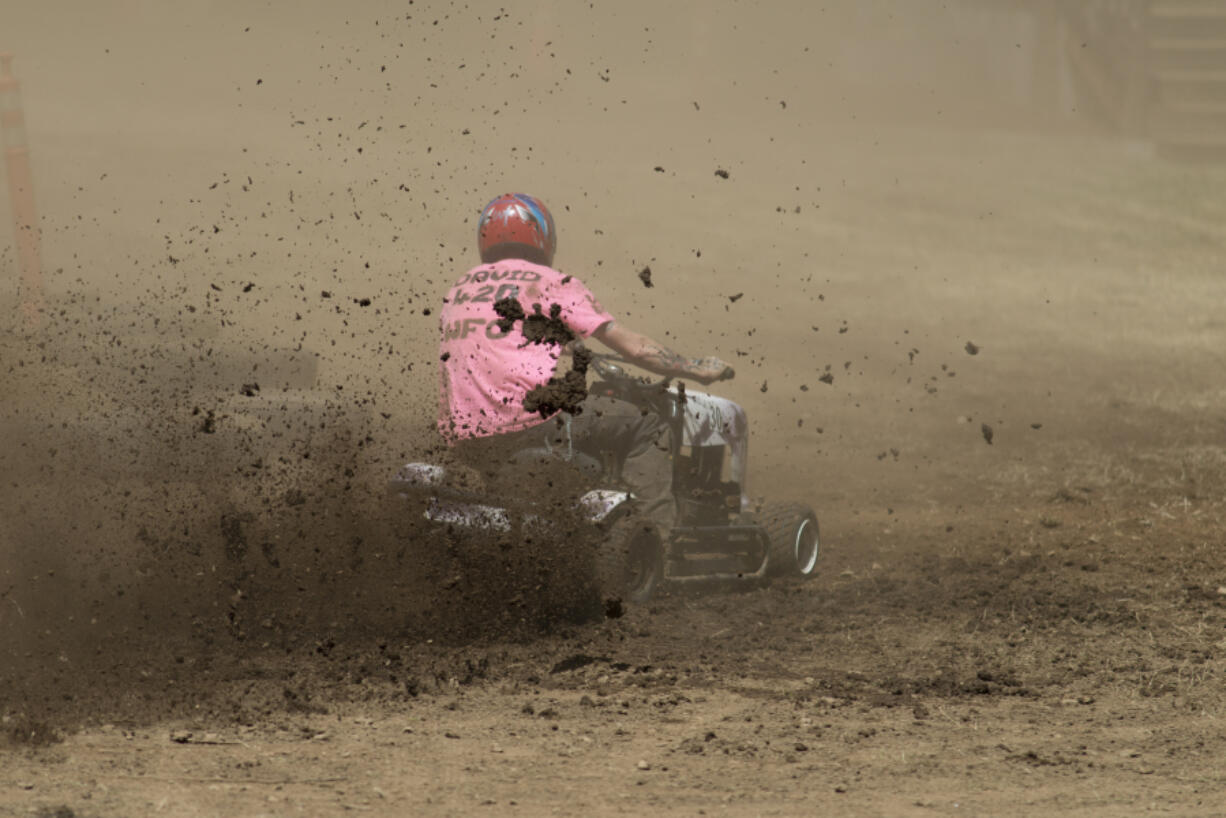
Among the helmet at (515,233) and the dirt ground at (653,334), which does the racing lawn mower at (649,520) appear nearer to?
the dirt ground at (653,334)

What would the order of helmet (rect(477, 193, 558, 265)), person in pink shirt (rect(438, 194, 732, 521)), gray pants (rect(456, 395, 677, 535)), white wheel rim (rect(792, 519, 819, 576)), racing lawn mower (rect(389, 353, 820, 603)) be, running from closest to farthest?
racing lawn mower (rect(389, 353, 820, 603)) < person in pink shirt (rect(438, 194, 732, 521)) < gray pants (rect(456, 395, 677, 535)) < helmet (rect(477, 193, 558, 265)) < white wheel rim (rect(792, 519, 819, 576))

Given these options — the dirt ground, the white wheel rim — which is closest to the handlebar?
the dirt ground

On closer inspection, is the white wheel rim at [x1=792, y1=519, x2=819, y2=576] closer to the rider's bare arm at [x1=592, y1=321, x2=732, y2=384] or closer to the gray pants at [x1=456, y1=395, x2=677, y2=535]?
the gray pants at [x1=456, y1=395, x2=677, y2=535]

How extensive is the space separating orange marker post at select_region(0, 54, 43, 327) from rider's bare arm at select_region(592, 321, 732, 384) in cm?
634

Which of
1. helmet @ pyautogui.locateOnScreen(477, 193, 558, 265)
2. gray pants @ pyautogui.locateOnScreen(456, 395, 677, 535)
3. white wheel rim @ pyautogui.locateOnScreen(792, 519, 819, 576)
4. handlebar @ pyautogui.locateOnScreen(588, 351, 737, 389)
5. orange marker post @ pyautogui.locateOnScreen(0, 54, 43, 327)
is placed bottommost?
white wheel rim @ pyautogui.locateOnScreen(792, 519, 819, 576)

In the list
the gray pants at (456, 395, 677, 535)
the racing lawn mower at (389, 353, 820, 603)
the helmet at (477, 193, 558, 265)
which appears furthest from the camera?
the helmet at (477, 193, 558, 265)

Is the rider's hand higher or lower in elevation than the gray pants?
higher

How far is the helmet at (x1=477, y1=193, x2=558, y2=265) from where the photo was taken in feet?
21.5

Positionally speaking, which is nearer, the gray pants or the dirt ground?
the dirt ground

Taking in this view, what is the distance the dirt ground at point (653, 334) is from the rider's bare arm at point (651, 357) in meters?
0.94

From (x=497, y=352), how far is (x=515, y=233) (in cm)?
77

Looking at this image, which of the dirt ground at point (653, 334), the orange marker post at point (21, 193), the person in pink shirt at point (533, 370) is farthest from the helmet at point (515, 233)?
the orange marker post at point (21, 193)

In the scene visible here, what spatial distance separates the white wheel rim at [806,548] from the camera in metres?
7.24

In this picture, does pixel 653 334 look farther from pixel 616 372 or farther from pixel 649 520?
pixel 649 520
